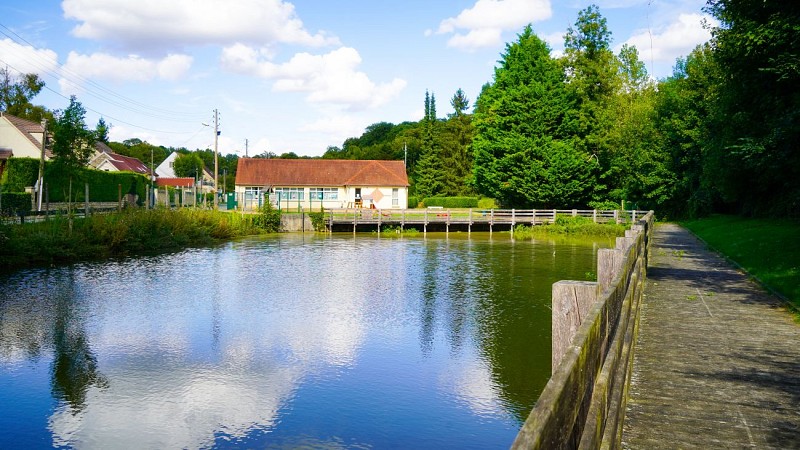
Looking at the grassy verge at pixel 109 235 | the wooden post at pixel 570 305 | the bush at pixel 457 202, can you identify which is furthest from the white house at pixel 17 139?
the wooden post at pixel 570 305

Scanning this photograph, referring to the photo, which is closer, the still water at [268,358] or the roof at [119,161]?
the still water at [268,358]

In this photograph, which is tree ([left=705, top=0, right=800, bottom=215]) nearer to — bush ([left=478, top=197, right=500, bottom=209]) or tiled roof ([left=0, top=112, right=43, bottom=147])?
bush ([left=478, top=197, right=500, bottom=209])

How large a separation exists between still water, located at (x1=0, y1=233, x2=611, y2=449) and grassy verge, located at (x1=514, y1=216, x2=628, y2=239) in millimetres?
19003

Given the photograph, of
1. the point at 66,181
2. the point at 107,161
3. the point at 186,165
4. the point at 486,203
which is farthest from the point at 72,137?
the point at 186,165

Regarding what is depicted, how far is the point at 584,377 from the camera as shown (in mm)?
3760

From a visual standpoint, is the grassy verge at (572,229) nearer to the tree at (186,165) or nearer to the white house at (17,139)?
the white house at (17,139)

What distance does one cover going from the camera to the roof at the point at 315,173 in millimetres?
60562

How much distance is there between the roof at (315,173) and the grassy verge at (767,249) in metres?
35.3

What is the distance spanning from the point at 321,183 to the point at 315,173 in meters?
1.57

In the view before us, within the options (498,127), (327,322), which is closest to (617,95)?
(498,127)

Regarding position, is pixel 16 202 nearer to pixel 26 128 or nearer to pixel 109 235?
pixel 109 235

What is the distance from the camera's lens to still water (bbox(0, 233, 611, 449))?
8680 mm

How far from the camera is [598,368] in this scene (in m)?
4.85

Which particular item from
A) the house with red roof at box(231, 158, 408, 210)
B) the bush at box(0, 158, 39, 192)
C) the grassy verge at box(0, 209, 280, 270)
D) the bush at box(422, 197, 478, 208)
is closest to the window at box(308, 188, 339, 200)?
the house with red roof at box(231, 158, 408, 210)
